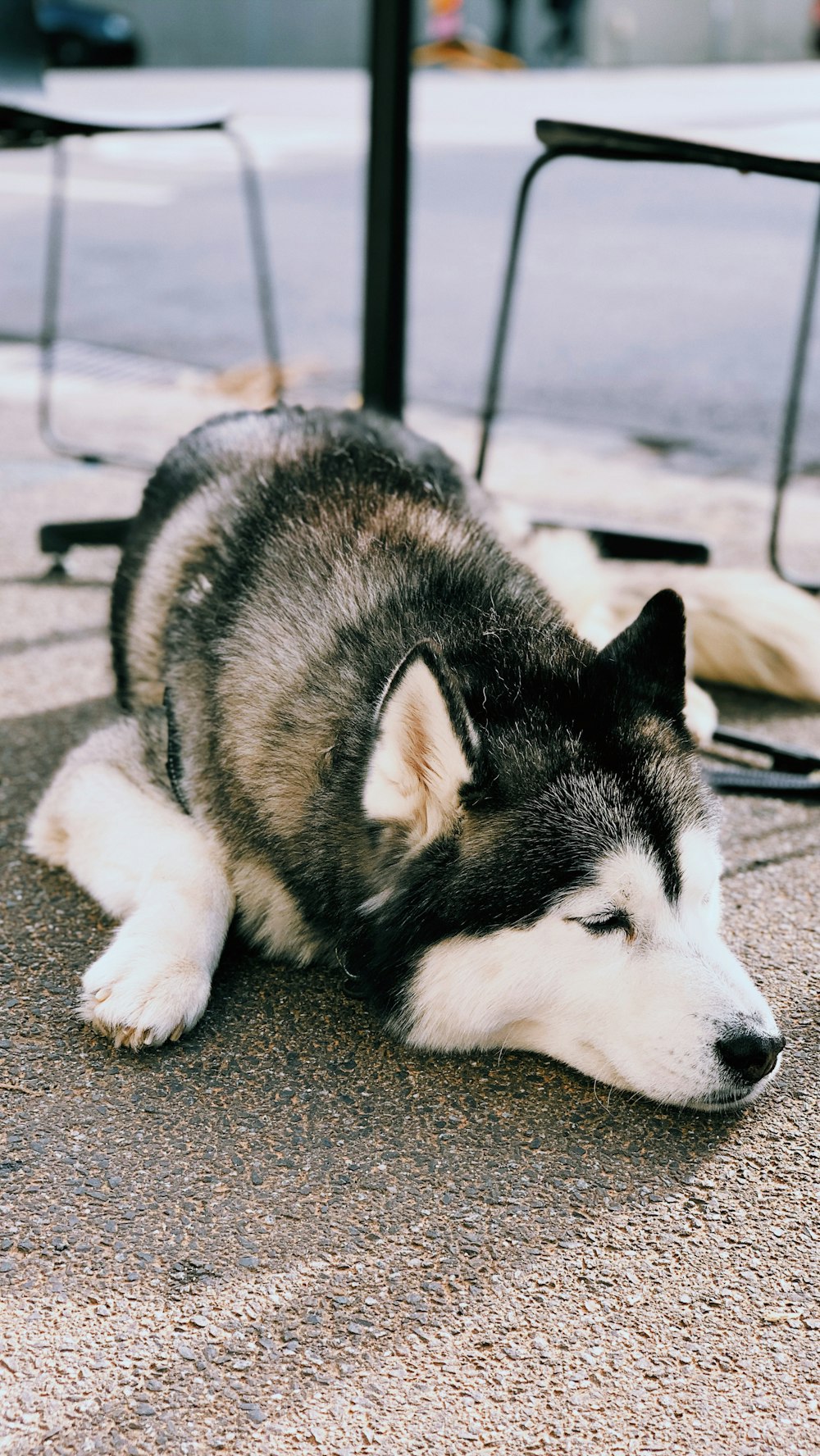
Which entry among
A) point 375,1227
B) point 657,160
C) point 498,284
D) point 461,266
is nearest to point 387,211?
point 657,160

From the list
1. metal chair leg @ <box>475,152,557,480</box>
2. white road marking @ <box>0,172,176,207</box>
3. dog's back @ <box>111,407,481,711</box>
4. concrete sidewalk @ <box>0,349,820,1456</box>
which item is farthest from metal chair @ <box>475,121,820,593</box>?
white road marking @ <box>0,172,176,207</box>

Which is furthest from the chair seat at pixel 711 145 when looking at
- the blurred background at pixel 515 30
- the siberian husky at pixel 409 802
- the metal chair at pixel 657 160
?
the blurred background at pixel 515 30

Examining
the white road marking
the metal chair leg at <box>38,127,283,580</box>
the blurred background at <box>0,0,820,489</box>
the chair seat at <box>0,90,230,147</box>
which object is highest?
the chair seat at <box>0,90,230,147</box>

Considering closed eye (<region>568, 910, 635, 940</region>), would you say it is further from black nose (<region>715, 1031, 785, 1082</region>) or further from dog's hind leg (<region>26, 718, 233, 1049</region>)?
dog's hind leg (<region>26, 718, 233, 1049</region>)

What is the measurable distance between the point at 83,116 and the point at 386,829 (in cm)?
257

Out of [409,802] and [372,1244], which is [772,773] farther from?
[372,1244]

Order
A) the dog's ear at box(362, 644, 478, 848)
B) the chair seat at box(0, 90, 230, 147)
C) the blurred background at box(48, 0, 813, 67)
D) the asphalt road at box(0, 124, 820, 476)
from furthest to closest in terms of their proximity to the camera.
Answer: the blurred background at box(48, 0, 813, 67) → the asphalt road at box(0, 124, 820, 476) → the chair seat at box(0, 90, 230, 147) → the dog's ear at box(362, 644, 478, 848)

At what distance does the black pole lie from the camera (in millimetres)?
3857

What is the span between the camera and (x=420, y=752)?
1.93 metres

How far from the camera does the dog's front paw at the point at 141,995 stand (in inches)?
81.2

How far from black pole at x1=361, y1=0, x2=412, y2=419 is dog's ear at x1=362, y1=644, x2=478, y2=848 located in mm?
2467

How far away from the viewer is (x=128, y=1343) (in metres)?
1.58

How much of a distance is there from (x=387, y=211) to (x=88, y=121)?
0.85 metres

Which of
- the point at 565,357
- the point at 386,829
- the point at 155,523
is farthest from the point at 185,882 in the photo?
the point at 565,357
